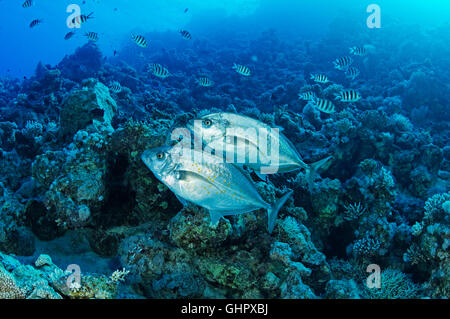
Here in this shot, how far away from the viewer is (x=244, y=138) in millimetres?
2846

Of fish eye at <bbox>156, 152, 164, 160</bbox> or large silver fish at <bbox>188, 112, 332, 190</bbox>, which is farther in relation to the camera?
large silver fish at <bbox>188, 112, 332, 190</bbox>

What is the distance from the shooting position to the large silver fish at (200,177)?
259cm

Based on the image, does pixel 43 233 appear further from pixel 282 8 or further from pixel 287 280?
pixel 282 8

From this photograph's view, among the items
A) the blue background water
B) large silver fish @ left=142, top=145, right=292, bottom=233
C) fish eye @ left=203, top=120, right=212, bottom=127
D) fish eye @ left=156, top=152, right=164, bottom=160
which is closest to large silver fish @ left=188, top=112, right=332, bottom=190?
fish eye @ left=203, top=120, right=212, bottom=127

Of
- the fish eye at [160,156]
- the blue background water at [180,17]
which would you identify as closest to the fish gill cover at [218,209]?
the fish eye at [160,156]

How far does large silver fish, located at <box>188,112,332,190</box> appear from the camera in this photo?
9.34ft

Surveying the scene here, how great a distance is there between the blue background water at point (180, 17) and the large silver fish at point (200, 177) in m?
20.2

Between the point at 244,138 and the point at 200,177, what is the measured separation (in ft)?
2.18

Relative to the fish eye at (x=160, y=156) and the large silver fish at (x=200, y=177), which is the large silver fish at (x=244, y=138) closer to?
the large silver fish at (x=200, y=177)

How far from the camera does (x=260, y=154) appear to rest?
2.88 m

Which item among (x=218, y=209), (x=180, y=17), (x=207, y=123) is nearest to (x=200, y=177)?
(x=218, y=209)

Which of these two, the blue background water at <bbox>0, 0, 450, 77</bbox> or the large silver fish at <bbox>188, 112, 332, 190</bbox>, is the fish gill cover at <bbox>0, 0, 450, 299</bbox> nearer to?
the large silver fish at <bbox>188, 112, 332, 190</bbox>

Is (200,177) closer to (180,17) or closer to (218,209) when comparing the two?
(218,209)

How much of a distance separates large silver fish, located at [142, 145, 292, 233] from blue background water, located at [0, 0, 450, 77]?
796 inches
